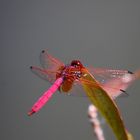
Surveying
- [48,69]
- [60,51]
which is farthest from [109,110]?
[60,51]

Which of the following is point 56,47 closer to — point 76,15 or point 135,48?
point 76,15

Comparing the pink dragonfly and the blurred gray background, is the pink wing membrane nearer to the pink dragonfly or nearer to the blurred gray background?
the pink dragonfly

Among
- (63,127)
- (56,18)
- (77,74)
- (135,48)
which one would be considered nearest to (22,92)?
(63,127)

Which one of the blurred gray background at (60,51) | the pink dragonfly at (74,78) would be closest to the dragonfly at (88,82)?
the pink dragonfly at (74,78)

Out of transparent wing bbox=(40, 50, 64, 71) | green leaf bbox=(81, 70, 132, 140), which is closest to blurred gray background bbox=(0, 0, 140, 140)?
transparent wing bbox=(40, 50, 64, 71)

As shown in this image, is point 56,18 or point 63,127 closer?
point 63,127

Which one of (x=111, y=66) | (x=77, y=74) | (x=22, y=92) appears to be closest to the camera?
(x=77, y=74)

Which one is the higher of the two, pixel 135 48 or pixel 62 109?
pixel 135 48

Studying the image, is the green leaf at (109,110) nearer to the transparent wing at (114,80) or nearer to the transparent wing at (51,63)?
the transparent wing at (114,80)
